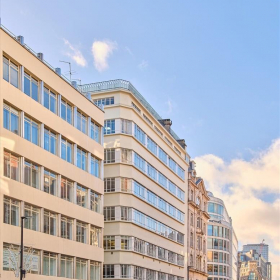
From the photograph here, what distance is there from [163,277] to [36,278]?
39.2 metres

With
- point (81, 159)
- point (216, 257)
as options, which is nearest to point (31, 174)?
point (81, 159)

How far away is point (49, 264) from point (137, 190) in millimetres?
24923

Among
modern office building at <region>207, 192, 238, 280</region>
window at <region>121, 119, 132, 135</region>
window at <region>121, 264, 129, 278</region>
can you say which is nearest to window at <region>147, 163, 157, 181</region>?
window at <region>121, 119, 132, 135</region>

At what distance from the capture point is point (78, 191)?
176 feet

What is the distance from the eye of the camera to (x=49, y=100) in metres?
49.1

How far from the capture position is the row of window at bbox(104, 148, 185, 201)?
6831 cm

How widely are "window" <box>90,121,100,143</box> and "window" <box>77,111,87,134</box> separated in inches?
56.5

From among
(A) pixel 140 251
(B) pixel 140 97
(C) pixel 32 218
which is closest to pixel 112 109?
(B) pixel 140 97

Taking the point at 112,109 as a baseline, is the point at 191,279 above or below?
below

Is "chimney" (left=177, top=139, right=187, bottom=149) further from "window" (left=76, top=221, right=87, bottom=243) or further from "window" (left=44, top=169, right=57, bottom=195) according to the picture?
"window" (left=44, top=169, right=57, bottom=195)

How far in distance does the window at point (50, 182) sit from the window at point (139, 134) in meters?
23.1

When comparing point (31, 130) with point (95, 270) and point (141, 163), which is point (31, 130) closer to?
point (95, 270)

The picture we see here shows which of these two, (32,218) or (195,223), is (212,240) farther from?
(32,218)

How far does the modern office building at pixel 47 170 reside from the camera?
4222 cm
